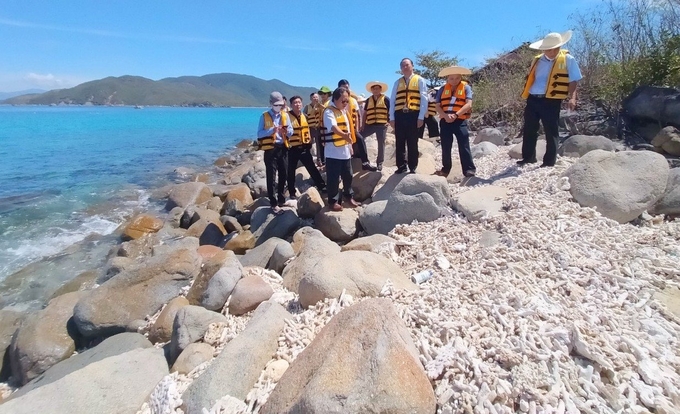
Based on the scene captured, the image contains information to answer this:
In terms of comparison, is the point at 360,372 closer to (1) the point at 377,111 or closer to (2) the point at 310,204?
(2) the point at 310,204

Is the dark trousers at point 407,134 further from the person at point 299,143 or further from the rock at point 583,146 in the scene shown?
the rock at point 583,146

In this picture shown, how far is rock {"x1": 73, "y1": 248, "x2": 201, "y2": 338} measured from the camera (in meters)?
5.47

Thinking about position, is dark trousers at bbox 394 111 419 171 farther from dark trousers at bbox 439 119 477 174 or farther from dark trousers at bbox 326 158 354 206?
dark trousers at bbox 326 158 354 206

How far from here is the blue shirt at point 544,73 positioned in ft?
20.7

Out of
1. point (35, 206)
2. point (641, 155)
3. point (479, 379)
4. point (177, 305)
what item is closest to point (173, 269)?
point (177, 305)

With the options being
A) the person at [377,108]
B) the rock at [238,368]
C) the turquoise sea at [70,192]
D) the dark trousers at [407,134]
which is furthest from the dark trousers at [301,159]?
the turquoise sea at [70,192]

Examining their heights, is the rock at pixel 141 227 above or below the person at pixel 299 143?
below

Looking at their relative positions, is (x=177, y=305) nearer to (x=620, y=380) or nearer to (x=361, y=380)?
(x=361, y=380)

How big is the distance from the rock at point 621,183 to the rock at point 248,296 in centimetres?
411

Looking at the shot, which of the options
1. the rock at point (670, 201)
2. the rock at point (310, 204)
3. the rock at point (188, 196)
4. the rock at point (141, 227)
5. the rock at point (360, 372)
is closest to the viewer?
the rock at point (360, 372)

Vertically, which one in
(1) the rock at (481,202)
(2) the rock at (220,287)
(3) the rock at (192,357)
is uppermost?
(1) the rock at (481,202)

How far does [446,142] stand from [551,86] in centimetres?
181

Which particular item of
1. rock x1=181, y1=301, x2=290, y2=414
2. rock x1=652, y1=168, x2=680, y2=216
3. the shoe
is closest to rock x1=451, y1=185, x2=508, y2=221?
rock x1=652, y1=168, x2=680, y2=216

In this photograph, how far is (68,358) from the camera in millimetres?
5066
